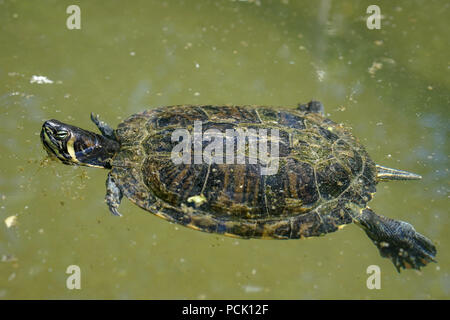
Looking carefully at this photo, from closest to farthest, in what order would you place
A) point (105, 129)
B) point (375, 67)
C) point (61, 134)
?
point (61, 134)
point (105, 129)
point (375, 67)

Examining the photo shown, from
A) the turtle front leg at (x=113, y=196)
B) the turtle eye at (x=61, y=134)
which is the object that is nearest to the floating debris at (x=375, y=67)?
the turtle front leg at (x=113, y=196)

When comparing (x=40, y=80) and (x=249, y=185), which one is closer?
(x=249, y=185)


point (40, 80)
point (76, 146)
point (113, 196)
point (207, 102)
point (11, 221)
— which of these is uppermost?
point (40, 80)

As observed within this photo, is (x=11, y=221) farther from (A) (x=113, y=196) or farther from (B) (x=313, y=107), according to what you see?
(B) (x=313, y=107)

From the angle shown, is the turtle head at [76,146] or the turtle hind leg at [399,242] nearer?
the turtle hind leg at [399,242]

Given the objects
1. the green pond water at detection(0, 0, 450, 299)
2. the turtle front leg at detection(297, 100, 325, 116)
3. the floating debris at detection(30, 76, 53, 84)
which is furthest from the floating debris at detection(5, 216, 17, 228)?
the turtle front leg at detection(297, 100, 325, 116)

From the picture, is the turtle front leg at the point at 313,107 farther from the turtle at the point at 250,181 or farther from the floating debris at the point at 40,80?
the floating debris at the point at 40,80

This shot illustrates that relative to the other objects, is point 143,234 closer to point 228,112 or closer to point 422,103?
point 228,112

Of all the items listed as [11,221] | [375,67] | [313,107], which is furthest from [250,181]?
[375,67]
